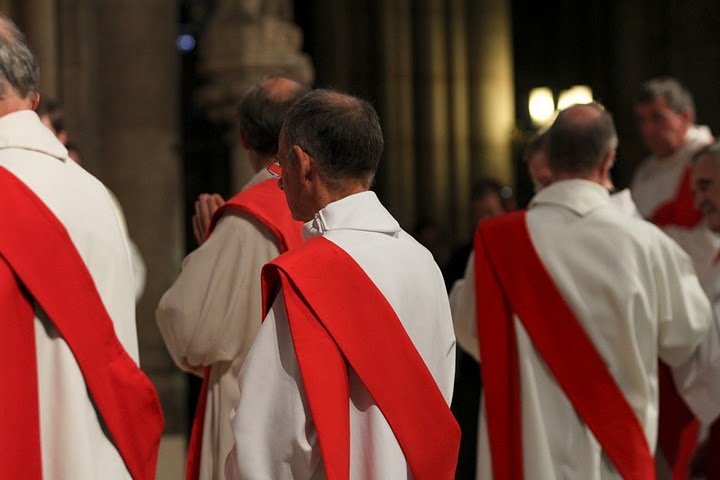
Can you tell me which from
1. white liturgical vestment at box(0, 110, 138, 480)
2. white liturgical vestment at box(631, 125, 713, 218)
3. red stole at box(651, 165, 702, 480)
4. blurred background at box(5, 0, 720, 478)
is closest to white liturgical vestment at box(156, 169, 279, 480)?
white liturgical vestment at box(0, 110, 138, 480)

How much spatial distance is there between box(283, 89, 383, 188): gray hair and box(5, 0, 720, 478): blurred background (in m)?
4.71

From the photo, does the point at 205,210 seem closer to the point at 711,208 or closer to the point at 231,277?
the point at 231,277

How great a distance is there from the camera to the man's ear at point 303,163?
3.25 meters

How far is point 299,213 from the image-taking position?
130 inches

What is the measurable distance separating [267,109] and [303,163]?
973 mm

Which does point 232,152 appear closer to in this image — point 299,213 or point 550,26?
point 299,213

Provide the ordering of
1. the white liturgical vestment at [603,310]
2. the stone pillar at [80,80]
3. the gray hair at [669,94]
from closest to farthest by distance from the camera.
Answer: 1. the white liturgical vestment at [603,310]
2. the gray hair at [669,94]
3. the stone pillar at [80,80]

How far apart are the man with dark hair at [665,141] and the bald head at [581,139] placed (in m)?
2.11

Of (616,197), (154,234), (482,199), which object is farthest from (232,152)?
(616,197)

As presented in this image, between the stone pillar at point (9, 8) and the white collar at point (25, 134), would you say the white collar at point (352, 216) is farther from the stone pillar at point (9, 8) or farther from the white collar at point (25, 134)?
the stone pillar at point (9, 8)

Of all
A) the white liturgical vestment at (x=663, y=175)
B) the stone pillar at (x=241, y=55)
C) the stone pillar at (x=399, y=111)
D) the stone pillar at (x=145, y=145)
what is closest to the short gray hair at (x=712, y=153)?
the white liturgical vestment at (x=663, y=175)

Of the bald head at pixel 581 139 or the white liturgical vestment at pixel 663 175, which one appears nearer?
the bald head at pixel 581 139

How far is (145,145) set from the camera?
9844 millimetres

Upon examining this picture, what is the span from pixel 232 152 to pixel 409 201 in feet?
9.52
